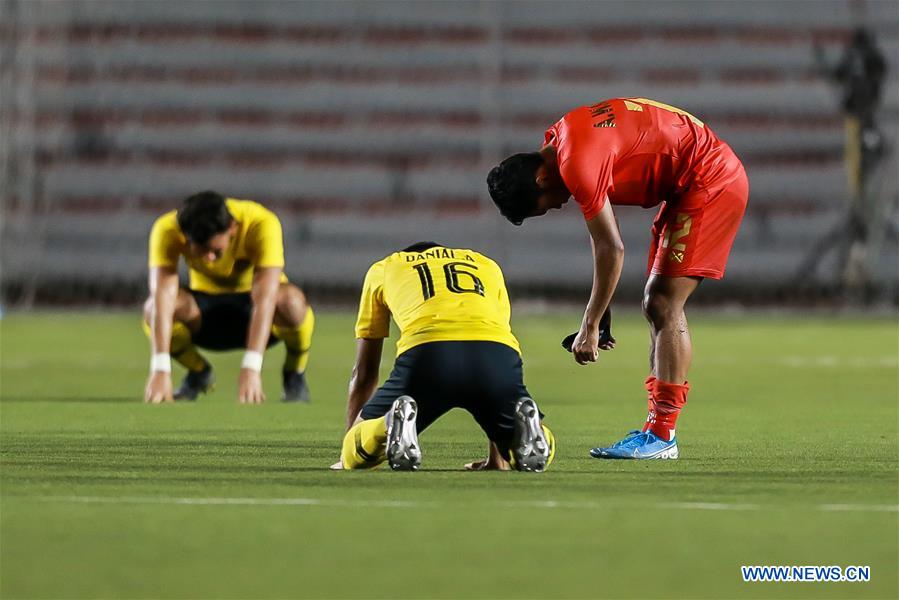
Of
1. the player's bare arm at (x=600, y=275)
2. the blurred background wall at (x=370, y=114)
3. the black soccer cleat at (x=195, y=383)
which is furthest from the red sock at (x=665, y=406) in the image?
the blurred background wall at (x=370, y=114)

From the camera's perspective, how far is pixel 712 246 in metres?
5.41

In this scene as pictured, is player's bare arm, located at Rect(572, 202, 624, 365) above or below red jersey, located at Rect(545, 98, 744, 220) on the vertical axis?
below

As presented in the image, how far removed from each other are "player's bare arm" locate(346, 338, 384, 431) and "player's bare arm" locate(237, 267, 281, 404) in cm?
221

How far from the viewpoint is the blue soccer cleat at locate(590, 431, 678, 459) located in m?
5.26

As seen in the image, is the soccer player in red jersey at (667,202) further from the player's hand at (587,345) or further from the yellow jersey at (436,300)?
the yellow jersey at (436,300)

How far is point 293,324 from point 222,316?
1.06 feet

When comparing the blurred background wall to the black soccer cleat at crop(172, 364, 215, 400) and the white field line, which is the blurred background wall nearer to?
the black soccer cleat at crop(172, 364, 215, 400)

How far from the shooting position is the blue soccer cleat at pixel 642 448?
5262mm

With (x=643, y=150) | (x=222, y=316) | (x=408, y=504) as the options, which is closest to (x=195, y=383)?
(x=222, y=316)

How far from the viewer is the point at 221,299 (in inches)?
303

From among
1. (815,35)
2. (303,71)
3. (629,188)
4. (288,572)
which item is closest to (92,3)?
(303,71)

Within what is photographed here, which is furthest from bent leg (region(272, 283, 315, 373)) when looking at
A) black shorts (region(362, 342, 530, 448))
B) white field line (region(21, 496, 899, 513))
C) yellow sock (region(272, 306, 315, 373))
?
white field line (region(21, 496, 899, 513))

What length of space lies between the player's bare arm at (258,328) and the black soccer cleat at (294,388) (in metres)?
0.32

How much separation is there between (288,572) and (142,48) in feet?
46.6
